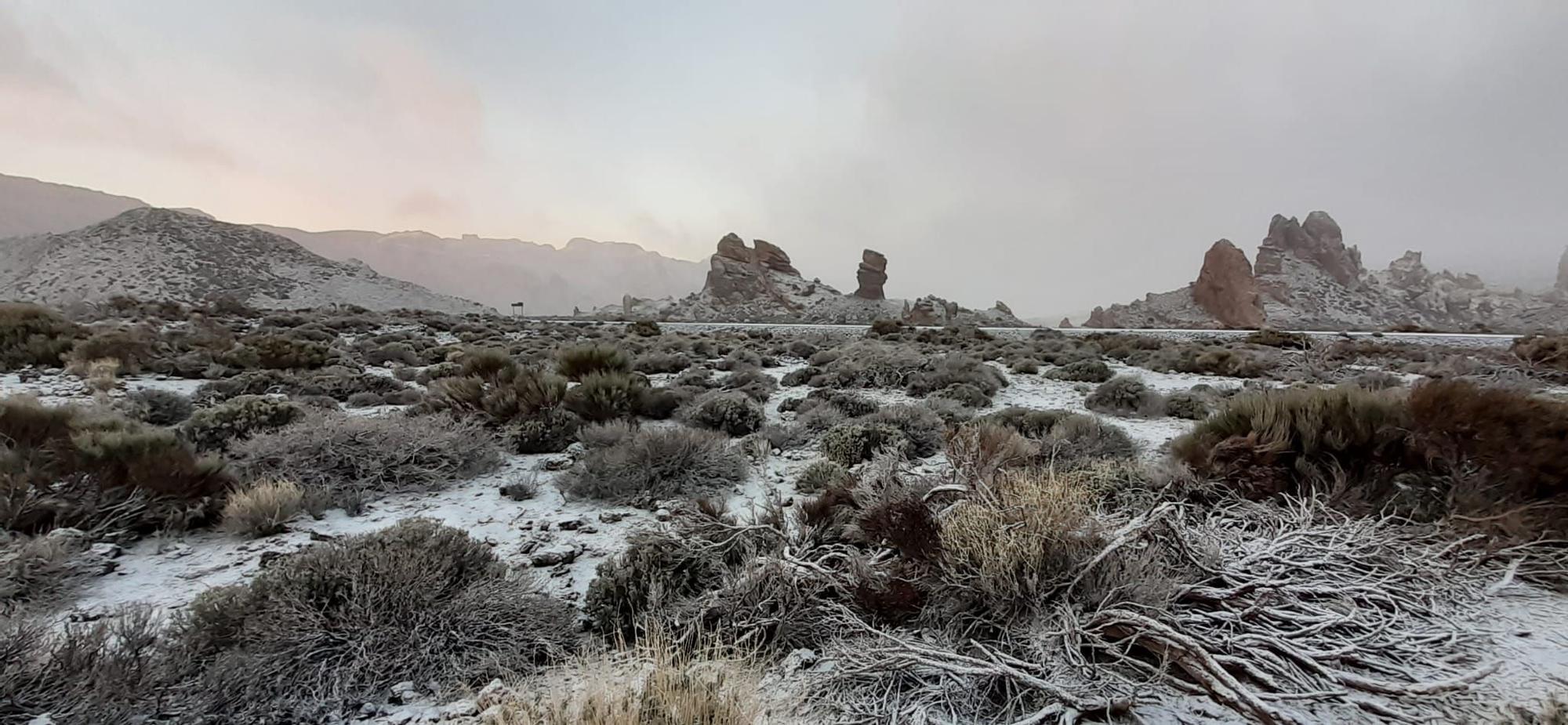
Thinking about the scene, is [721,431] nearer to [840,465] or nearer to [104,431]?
[840,465]

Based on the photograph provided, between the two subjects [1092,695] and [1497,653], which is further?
[1497,653]

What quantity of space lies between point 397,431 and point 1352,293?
3930 inches

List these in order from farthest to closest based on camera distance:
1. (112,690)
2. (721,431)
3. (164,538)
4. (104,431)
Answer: (721,431) < (104,431) < (164,538) < (112,690)

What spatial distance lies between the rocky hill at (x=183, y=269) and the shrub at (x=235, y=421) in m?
51.1

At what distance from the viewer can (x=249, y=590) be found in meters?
2.70

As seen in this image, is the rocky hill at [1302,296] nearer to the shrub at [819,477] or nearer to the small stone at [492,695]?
the shrub at [819,477]

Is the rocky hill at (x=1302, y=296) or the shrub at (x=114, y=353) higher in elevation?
the rocky hill at (x=1302, y=296)

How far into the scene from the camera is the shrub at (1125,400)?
8.23 m

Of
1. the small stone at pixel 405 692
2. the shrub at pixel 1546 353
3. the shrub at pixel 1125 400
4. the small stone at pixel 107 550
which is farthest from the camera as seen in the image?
the shrub at pixel 1546 353

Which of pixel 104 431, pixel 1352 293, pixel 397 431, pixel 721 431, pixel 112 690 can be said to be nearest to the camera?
pixel 112 690

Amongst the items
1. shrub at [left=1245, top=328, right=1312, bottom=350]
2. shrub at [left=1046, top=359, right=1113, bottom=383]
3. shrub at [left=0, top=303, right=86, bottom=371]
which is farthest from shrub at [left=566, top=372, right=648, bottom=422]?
shrub at [left=1245, top=328, right=1312, bottom=350]

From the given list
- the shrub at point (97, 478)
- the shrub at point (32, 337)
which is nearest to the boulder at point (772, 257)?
the shrub at point (32, 337)

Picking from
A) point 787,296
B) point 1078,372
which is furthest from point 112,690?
point 787,296

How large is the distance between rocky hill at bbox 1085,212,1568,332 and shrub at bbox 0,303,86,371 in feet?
239
